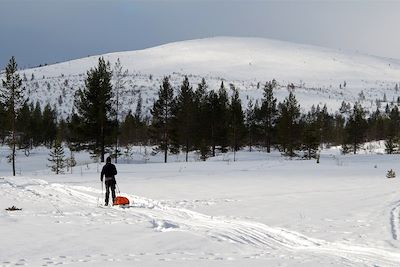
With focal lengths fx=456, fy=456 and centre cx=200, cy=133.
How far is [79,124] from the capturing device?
4359cm

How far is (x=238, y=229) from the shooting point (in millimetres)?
11875

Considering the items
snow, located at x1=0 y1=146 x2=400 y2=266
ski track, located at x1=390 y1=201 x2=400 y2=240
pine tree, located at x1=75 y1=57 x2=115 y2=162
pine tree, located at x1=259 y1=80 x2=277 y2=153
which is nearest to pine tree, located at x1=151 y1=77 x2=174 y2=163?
pine tree, located at x1=75 y1=57 x2=115 y2=162

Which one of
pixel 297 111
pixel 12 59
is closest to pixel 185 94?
pixel 297 111

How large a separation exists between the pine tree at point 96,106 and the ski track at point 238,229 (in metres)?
24.1

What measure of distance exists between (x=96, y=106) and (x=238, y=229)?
33.6 metres

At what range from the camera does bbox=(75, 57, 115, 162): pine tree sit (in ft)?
142

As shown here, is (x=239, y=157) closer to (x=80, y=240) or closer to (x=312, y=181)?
(x=312, y=181)

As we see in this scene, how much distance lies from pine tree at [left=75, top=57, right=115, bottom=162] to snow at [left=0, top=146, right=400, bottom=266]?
60.4ft

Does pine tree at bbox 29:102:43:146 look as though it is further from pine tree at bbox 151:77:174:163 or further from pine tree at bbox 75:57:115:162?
pine tree at bbox 75:57:115:162

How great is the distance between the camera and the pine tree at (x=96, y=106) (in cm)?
4325

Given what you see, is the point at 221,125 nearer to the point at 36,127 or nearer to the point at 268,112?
the point at 268,112

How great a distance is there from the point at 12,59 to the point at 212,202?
27148 mm

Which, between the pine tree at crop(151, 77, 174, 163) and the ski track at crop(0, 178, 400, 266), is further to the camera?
the pine tree at crop(151, 77, 174, 163)

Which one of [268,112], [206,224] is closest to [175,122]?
[268,112]
